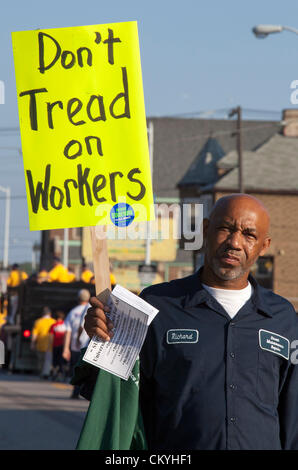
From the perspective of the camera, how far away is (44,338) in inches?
1046

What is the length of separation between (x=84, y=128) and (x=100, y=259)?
1.85ft

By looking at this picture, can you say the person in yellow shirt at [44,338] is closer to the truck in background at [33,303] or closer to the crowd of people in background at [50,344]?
the crowd of people in background at [50,344]

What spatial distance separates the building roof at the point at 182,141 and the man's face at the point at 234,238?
262 ft

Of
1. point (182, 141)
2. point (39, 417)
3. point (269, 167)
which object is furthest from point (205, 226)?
point (182, 141)

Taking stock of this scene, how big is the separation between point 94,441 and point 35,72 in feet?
5.03

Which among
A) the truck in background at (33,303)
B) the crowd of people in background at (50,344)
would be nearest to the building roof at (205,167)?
the truck in background at (33,303)

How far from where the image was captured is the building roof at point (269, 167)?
55.8 meters

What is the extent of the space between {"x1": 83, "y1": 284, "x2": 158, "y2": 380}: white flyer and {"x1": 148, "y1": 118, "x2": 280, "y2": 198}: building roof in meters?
80.1

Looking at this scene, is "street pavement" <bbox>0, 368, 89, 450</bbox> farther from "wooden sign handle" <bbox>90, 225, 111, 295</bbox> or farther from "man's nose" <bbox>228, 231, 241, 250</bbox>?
"man's nose" <bbox>228, 231, 241, 250</bbox>

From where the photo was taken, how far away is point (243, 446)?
4.04 m

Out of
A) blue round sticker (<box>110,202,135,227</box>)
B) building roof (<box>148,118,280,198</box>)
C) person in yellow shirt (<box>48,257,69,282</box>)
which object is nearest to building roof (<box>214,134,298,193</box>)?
building roof (<box>148,118,280,198</box>)

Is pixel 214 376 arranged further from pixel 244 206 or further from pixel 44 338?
pixel 44 338

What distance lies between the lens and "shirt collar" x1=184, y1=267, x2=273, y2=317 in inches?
166
